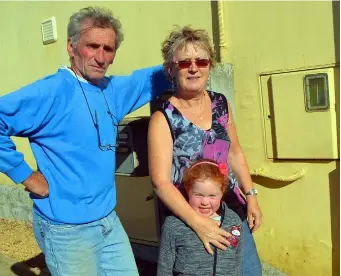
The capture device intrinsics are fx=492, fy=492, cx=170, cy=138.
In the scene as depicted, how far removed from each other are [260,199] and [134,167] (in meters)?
1.25

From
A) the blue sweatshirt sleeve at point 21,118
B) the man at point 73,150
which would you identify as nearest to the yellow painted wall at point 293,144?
the man at point 73,150

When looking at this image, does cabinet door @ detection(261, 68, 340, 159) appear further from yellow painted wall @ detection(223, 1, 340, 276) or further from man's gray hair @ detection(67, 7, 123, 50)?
man's gray hair @ detection(67, 7, 123, 50)

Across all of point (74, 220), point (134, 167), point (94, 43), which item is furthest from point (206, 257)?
point (94, 43)

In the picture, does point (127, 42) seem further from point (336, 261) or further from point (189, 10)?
point (336, 261)

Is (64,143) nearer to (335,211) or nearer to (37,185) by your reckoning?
(37,185)

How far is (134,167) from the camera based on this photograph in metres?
3.14

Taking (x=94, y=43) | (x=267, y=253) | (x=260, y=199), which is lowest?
(x=267, y=253)

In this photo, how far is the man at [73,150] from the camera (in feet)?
7.89

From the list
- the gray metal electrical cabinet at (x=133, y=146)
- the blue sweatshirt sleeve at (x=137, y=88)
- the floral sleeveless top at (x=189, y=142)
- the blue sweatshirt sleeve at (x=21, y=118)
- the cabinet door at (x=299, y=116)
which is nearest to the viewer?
the blue sweatshirt sleeve at (x=21, y=118)

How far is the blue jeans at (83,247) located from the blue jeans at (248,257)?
0.68 m

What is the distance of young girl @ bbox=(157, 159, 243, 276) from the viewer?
93.3 inches

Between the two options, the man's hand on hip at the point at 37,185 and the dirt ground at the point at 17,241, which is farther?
the dirt ground at the point at 17,241

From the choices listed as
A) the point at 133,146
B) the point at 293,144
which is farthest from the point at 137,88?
the point at 293,144

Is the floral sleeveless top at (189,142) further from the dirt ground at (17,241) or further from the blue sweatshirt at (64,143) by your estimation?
the dirt ground at (17,241)
